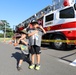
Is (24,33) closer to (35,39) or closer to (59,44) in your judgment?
(35,39)

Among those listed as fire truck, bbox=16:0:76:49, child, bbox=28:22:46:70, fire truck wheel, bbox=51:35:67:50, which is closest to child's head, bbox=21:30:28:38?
child, bbox=28:22:46:70

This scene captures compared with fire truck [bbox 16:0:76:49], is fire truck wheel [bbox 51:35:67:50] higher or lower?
lower

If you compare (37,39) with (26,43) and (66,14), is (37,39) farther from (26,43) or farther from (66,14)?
(66,14)

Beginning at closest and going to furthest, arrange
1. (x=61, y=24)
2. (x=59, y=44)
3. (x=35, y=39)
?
(x=35, y=39), (x=61, y=24), (x=59, y=44)

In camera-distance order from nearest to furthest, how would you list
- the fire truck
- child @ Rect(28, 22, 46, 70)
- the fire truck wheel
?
child @ Rect(28, 22, 46, 70) < the fire truck < the fire truck wheel

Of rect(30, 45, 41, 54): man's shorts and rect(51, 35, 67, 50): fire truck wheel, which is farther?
rect(51, 35, 67, 50): fire truck wheel

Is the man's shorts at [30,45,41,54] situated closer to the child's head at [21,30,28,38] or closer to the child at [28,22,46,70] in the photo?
the child at [28,22,46,70]

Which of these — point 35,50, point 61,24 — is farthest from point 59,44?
point 35,50

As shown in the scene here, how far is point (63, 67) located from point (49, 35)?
261 inches

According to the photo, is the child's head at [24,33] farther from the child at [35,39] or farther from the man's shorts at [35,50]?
the man's shorts at [35,50]

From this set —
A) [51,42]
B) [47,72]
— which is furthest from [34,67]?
[51,42]

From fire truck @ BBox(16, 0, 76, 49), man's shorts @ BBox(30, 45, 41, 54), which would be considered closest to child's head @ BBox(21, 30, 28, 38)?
man's shorts @ BBox(30, 45, 41, 54)

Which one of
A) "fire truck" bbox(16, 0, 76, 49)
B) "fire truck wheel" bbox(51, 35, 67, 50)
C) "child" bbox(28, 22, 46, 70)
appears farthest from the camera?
"fire truck wheel" bbox(51, 35, 67, 50)

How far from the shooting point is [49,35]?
582 inches
